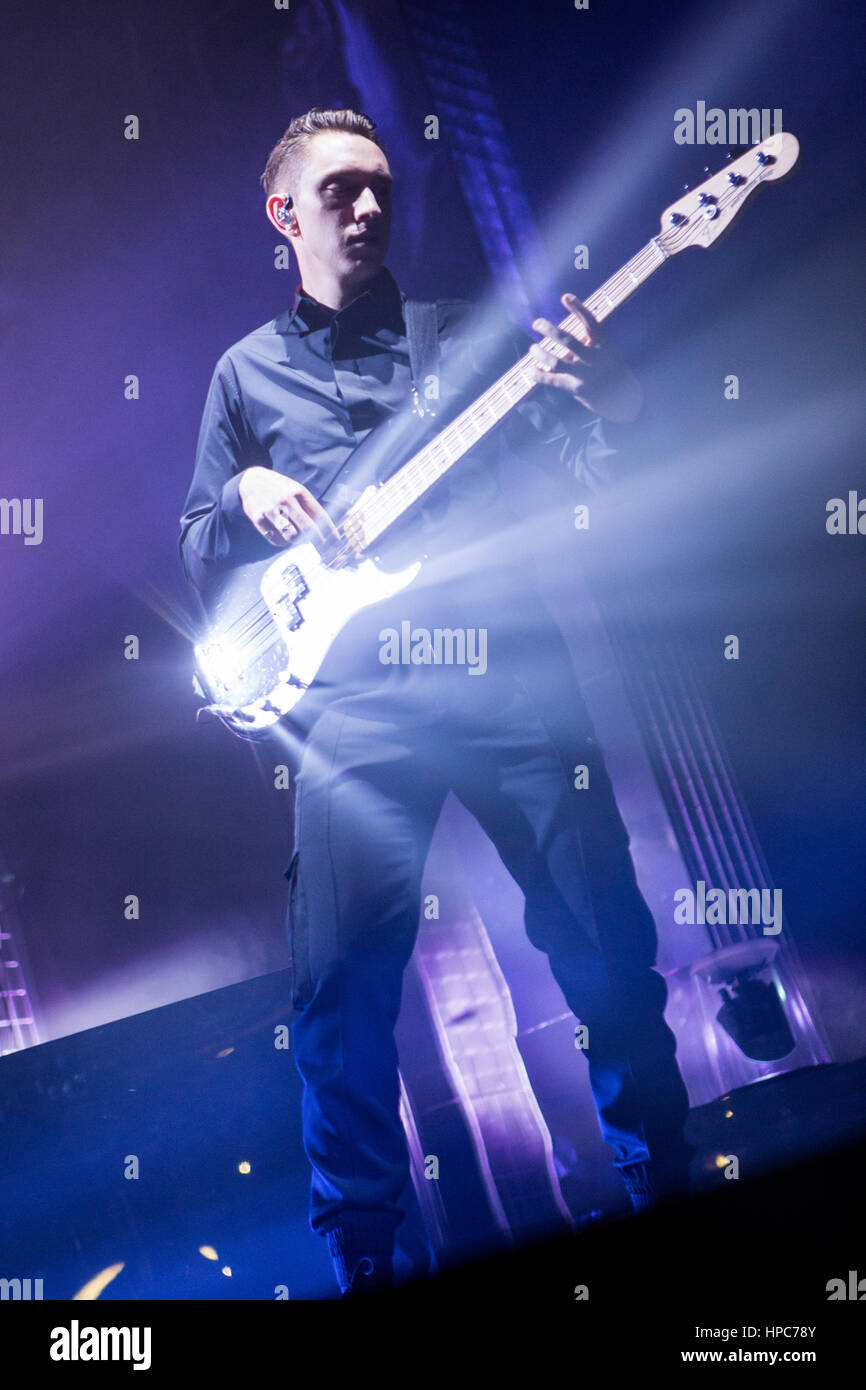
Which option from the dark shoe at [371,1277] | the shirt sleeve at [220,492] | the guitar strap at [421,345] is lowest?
the dark shoe at [371,1277]

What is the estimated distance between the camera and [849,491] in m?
2.62

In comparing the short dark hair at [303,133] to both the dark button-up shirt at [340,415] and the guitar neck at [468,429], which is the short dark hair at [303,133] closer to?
the dark button-up shirt at [340,415]

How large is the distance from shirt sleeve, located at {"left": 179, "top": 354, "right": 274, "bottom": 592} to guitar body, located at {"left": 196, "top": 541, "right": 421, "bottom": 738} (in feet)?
0.21

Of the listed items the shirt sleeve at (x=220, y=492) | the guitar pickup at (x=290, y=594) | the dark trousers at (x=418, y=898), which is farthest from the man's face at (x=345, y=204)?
the dark trousers at (x=418, y=898)

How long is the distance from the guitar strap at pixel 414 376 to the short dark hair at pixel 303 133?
1.57 ft

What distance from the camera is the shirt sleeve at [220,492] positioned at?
2.59 meters

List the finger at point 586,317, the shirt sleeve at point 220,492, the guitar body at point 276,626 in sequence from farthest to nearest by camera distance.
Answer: the shirt sleeve at point 220,492
the guitar body at point 276,626
the finger at point 586,317

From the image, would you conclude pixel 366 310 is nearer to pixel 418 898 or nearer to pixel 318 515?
pixel 318 515

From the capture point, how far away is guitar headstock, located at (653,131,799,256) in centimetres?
230

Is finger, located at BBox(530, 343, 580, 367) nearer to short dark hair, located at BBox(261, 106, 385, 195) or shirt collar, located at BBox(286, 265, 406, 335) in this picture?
shirt collar, located at BBox(286, 265, 406, 335)
